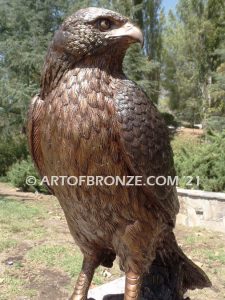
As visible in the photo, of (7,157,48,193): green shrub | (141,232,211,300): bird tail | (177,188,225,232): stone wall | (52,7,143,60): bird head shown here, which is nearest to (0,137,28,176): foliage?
(7,157,48,193): green shrub

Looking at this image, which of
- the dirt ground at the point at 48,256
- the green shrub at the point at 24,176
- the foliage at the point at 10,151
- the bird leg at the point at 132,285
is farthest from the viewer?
the foliage at the point at 10,151

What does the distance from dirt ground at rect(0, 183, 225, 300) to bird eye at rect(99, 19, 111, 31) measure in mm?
2843

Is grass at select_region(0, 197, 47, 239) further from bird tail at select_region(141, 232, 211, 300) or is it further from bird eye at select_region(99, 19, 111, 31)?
bird eye at select_region(99, 19, 111, 31)

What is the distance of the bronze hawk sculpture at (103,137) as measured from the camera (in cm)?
180

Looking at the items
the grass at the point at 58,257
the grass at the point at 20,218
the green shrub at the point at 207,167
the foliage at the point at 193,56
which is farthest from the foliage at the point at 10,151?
the foliage at the point at 193,56

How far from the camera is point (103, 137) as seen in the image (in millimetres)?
1814

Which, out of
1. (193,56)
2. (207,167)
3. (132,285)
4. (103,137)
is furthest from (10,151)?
(193,56)

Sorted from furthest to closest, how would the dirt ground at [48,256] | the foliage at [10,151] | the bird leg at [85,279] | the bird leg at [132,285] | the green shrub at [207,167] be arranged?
1. the foliage at [10,151]
2. the green shrub at [207,167]
3. the dirt ground at [48,256]
4. the bird leg at [85,279]
5. the bird leg at [132,285]

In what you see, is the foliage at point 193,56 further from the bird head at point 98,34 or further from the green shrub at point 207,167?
the bird head at point 98,34

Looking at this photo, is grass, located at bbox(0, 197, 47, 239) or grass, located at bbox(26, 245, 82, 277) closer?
grass, located at bbox(26, 245, 82, 277)

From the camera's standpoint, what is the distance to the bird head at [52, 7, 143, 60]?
178cm

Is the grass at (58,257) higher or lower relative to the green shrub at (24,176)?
higher

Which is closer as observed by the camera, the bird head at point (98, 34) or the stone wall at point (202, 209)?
the bird head at point (98, 34)

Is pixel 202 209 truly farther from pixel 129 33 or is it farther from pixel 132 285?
pixel 129 33
